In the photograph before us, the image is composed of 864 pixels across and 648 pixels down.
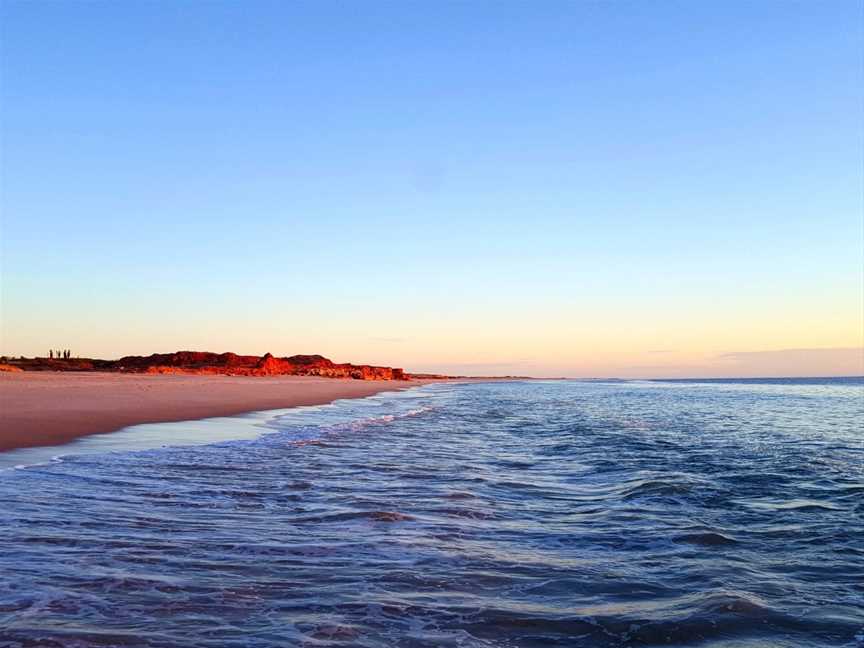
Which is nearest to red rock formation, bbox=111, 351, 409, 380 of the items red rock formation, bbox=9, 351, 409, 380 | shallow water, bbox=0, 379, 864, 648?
red rock formation, bbox=9, 351, 409, 380

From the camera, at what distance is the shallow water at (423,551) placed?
13.7 feet

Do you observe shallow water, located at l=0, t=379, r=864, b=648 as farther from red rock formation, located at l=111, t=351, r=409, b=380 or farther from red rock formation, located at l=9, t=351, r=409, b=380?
red rock formation, located at l=111, t=351, r=409, b=380

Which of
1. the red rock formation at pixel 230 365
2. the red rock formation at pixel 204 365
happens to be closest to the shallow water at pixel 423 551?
the red rock formation at pixel 204 365

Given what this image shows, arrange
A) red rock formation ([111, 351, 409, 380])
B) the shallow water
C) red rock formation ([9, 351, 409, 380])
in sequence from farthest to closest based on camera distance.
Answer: red rock formation ([111, 351, 409, 380]) < red rock formation ([9, 351, 409, 380]) < the shallow water

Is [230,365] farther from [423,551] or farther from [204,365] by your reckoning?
[423,551]

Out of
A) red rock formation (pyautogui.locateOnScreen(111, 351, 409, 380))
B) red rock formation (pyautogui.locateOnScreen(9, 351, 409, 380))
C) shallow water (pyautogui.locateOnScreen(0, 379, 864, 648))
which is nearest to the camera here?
shallow water (pyautogui.locateOnScreen(0, 379, 864, 648))

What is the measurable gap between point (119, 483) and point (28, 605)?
4.61 metres

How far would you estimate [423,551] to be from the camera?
19.6 ft

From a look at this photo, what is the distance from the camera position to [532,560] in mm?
5805

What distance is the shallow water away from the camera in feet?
13.7

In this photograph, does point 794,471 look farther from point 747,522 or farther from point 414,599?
point 414,599

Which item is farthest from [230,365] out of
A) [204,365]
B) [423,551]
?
[423,551]

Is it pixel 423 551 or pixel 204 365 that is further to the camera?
pixel 204 365

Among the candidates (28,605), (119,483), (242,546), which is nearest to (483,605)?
(242,546)
